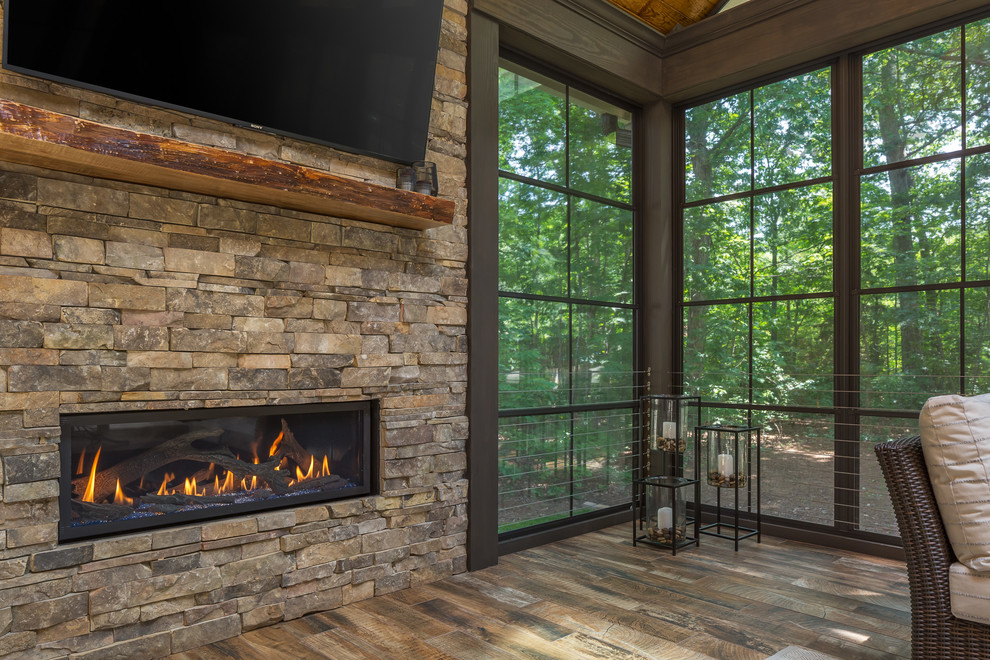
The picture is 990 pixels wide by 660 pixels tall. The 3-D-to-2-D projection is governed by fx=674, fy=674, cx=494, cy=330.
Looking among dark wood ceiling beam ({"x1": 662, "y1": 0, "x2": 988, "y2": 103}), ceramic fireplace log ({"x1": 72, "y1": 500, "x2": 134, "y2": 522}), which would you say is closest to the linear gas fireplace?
ceramic fireplace log ({"x1": 72, "y1": 500, "x2": 134, "y2": 522})

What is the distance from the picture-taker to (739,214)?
3855mm

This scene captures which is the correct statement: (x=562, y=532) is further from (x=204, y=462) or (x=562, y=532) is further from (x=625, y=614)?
(x=204, y=462)

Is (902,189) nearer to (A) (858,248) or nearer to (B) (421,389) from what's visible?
(A) (858,248)

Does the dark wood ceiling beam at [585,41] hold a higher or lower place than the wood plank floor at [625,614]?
higher

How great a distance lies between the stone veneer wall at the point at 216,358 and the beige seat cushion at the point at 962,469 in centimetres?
182

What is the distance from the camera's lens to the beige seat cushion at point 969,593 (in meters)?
1.79

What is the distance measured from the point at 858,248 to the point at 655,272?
1.11 metres

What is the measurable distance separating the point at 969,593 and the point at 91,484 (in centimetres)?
260

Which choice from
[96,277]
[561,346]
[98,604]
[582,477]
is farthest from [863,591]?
[96,277]

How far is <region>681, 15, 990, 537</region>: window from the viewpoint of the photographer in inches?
122

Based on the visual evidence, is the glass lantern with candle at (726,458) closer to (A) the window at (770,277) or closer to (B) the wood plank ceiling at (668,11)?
(A) the window at (770,277)

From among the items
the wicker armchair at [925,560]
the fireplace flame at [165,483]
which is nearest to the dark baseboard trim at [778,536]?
the wicker armchair at [925,560]

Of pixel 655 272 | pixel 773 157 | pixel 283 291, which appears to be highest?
A: pixel 773 157

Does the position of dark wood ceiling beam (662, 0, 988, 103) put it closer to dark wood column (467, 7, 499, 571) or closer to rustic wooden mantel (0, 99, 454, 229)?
dark wood column (467, 7, 499, 571)
